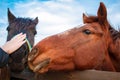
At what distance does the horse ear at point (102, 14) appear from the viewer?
9.32 ft

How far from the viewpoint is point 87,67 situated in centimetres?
253

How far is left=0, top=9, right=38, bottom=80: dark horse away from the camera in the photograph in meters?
3.44

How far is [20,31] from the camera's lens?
4.38m

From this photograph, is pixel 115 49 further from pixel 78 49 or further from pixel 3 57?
pixel 3 57

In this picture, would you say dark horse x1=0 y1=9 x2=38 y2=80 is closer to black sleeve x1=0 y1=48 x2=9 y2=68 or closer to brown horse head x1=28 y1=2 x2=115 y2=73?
black sleeve x1=0 y1=48 x2=9 y2=68

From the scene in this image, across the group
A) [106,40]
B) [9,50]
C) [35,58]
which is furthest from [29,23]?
[35,58]

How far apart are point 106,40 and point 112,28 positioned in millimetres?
274

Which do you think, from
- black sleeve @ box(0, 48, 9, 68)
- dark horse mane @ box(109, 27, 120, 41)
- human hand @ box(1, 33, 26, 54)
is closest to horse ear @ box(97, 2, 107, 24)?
dark horse mane @ box(109, 27, 120, 41)

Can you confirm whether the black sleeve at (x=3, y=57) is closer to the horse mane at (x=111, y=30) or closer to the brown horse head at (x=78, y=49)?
the brown horse head at (x=78, y=49)

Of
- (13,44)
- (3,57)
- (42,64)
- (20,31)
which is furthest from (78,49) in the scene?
(20,31)

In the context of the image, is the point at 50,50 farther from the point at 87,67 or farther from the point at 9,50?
the point at 9,50

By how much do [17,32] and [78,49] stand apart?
215 cm

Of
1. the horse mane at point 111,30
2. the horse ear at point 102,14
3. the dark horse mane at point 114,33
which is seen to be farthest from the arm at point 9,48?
the dark horse mane at point 114,33

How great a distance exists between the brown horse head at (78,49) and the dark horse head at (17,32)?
121 cm
